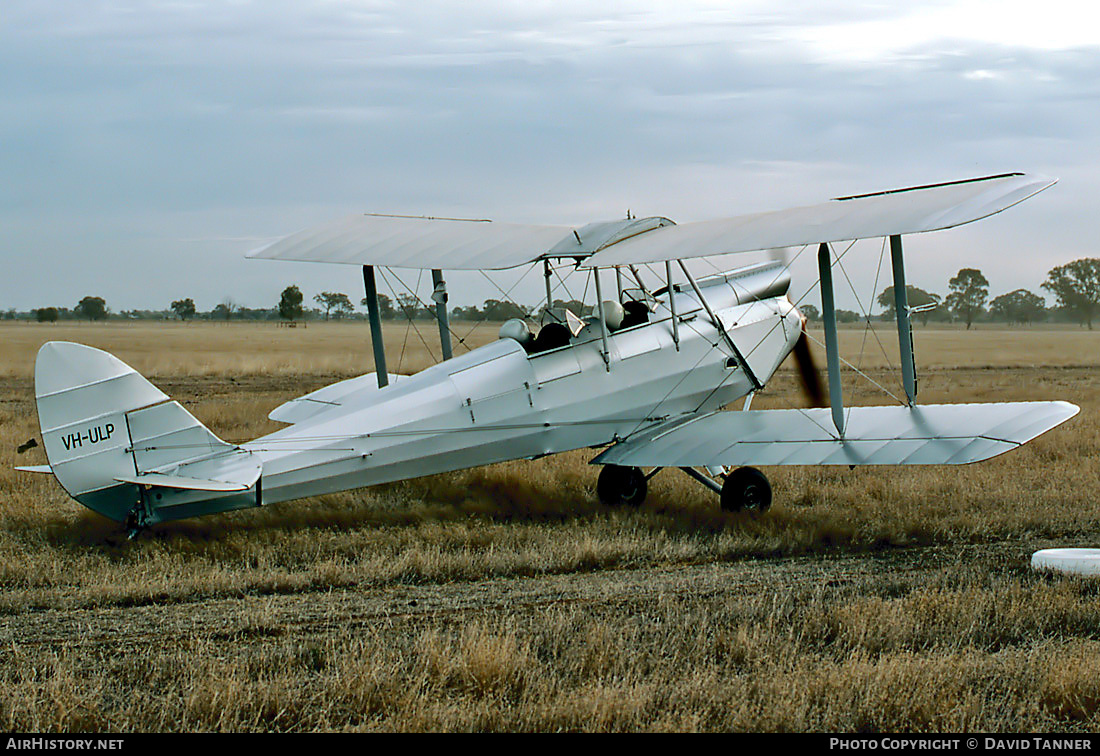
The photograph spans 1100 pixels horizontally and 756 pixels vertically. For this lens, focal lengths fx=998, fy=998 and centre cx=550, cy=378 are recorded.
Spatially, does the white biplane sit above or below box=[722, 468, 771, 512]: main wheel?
above

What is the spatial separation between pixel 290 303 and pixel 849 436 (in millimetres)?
96570

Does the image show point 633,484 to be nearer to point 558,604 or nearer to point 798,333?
point 798,333

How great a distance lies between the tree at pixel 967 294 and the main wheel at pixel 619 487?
116511mm

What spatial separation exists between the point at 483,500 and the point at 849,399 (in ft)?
43.3

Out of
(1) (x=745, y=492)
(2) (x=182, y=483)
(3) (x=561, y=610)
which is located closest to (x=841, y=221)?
(1) (x=745, y=492)

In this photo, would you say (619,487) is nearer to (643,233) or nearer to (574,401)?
(574,401)

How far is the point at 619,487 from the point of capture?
10516 mm

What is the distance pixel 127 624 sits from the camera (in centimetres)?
618

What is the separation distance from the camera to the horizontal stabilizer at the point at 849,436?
8.95 metres

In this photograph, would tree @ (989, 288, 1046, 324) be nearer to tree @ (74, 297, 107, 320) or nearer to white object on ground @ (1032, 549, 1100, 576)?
tree @ (74, 297, 107, 320)

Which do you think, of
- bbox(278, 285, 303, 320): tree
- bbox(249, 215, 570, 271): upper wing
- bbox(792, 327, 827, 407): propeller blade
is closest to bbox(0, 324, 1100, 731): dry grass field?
bbox(792, 327, 827, 407): propeller blade

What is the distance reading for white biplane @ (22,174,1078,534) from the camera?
7859mm
